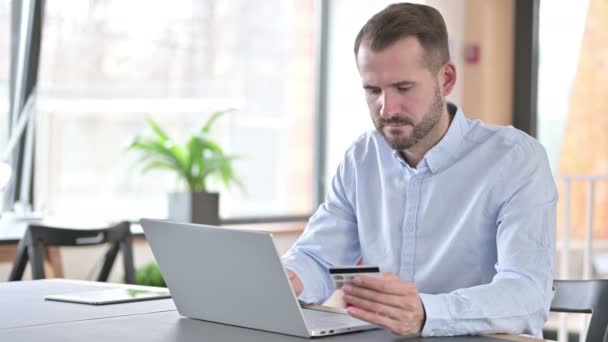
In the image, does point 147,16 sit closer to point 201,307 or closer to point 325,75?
point 325,75

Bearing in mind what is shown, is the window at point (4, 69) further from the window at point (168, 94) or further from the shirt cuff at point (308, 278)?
the shirt cuff at point (308, 278)

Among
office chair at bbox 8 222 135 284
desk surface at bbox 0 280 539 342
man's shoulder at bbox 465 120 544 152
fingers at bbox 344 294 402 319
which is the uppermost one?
man's shoulder at bbox 465 120 544 152

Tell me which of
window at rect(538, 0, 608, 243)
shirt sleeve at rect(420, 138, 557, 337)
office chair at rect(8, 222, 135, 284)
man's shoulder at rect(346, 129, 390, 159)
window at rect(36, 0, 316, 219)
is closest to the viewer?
shirt sleeve at rect(420, 138, 557, 337)

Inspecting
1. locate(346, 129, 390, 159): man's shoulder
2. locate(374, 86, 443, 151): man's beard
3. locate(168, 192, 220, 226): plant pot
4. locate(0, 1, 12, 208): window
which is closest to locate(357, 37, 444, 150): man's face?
locate(374, 86, 443, 151): man's beard

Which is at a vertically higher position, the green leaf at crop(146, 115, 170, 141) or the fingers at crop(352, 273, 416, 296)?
the green leaf at crop(146, 115, 170, 141)

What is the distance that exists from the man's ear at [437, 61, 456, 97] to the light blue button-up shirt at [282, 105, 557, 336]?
8 centimetres

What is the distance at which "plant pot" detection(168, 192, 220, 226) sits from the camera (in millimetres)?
4770

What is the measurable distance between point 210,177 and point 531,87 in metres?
1.84

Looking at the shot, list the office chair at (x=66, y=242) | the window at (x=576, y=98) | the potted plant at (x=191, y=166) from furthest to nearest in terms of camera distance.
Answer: the window at (x=576, y=98), the potted plant at (x=191, y=166), the office chair at (x=66, y=242)

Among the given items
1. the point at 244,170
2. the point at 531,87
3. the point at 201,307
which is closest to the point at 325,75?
the point at 244,170

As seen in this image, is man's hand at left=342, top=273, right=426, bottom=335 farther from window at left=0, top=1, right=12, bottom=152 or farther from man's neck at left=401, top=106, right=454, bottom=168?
window at left=0, top=1, right=12, bottom=152

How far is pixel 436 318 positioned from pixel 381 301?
13 centimetres

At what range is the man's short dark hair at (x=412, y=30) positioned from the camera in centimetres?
207

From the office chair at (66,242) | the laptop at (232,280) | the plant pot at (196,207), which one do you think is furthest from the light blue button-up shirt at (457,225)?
the plant pot at (196,207)
